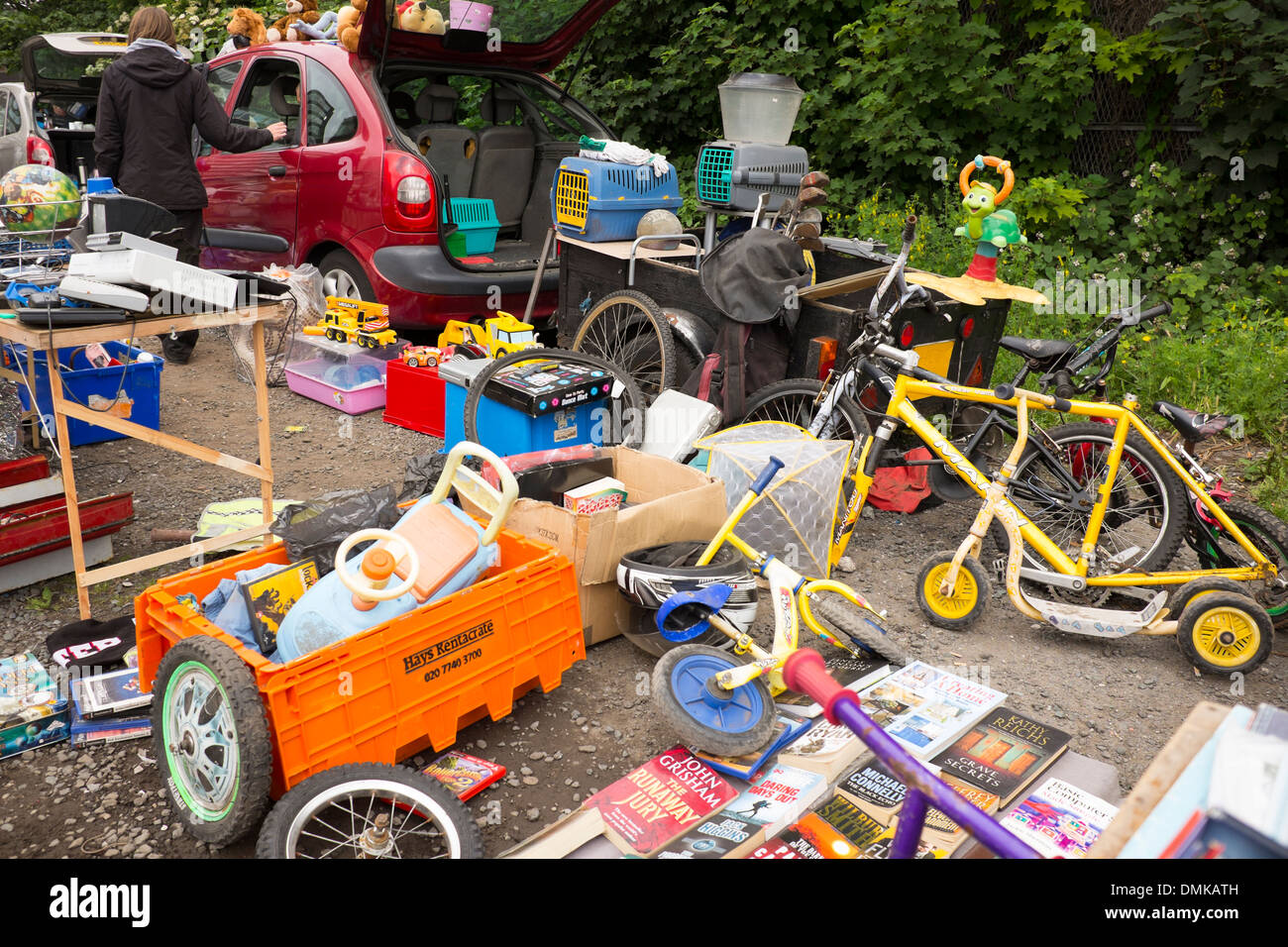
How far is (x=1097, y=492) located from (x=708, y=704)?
186 centimetres

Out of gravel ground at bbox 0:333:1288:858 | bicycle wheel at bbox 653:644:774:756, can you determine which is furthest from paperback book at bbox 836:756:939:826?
gravel ground at bbox 0:333:1288:858

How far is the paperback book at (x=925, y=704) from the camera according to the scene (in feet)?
9.01

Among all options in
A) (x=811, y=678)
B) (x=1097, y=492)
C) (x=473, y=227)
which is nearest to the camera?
(x=811, y=678)

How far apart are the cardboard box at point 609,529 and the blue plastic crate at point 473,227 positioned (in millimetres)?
3055

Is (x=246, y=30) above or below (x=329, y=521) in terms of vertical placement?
above

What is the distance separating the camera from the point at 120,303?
312 centimetres

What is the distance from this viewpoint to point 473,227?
6152 millimetres

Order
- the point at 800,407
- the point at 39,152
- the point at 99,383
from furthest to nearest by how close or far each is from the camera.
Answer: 1. the point at 39,152
2. the point at 99,383
3. the point at 800,407

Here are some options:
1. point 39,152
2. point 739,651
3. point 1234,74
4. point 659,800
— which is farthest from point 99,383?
point 1234,74

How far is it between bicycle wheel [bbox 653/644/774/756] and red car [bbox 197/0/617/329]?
3489 millimetres

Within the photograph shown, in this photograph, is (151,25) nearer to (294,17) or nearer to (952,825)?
(294,17)

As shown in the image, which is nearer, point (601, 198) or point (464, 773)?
point (464, 773)

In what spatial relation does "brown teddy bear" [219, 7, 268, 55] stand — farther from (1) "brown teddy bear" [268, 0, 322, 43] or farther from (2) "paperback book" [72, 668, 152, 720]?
(2) "paperback book" [72, 668, 152, 720]
